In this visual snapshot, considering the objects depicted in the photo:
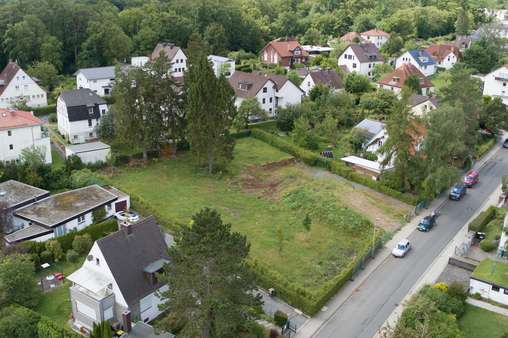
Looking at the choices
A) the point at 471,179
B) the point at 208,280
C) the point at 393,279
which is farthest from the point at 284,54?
the point at 208,280

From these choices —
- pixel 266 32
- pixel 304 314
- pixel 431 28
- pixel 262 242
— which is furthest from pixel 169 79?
pixel 431 28

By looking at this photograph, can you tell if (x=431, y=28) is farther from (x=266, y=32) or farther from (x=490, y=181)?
(x=490, y=181)

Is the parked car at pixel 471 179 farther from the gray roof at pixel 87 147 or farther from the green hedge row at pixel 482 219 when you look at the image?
the gray roof at pixel 87 147

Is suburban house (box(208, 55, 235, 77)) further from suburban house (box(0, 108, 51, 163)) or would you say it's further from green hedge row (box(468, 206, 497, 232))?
green hedge row (box(468, 206, 497, 232))

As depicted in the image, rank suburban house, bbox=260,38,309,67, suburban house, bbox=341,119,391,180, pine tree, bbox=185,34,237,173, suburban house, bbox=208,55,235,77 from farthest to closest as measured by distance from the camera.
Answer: suburban house, bbox=260,38,309,67 → suburban house, bbox=208,55,235,77 → suburban house, bbox=341,119,391,180 → pine tree, bbox=185,34,237,173

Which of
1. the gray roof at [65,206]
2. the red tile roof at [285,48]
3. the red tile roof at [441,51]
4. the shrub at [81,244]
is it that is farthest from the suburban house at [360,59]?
the shrub at [81,244]

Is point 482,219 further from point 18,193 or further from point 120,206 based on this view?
point 18,193

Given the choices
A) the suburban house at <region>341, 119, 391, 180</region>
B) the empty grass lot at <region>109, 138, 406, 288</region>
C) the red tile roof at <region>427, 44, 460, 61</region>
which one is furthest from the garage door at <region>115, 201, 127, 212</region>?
the red tile roof at <region>427, 44, 460, 61</region>
